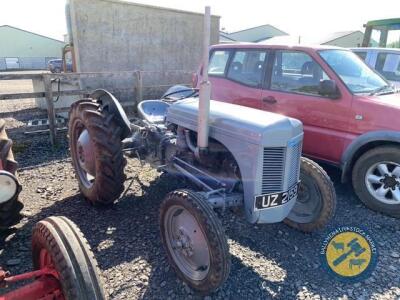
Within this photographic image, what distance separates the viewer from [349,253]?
2.92 meters

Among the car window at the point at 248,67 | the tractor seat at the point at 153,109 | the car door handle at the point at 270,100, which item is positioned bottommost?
the tractor seat at the point at 153,109

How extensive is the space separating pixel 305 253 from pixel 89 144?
2.42 m

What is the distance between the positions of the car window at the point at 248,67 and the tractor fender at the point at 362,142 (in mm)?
1485

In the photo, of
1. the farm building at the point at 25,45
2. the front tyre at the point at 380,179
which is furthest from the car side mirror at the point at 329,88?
the farm building at the point at 25,45

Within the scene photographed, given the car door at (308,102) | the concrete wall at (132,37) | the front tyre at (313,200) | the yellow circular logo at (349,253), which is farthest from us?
the concrete wall at (132,37)

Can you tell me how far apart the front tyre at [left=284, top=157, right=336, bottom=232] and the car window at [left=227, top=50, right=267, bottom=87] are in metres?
1.87

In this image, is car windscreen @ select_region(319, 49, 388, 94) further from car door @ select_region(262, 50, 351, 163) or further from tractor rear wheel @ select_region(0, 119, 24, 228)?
tractor rear wheel @ select_region(0, 119, 24, 228)

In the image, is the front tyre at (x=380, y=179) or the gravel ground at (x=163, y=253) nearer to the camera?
the gravel ground at (x=163, y=253)

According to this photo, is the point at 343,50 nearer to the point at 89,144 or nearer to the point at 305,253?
the point at 305,253

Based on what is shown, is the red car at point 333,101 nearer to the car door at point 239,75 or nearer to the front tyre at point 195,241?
the car door at point 239,75

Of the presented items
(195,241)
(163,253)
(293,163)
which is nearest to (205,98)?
(293,163)

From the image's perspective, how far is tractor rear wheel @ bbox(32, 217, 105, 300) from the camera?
5.49 ft

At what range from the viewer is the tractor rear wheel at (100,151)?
323 centimetres

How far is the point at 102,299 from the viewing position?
Result: 1760 millimetres
